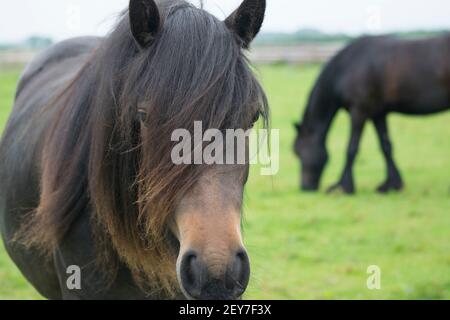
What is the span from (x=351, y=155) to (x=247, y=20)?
7.56 metres

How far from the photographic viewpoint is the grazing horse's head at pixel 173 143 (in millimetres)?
2082

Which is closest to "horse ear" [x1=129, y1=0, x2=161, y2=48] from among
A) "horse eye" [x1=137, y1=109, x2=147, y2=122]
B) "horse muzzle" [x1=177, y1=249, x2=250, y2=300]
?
"horse eye" [x1=137, y1=109, x2=147, y2=122]

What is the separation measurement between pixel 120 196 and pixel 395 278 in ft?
12.3

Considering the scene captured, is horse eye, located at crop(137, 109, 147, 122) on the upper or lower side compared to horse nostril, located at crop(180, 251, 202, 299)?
upper

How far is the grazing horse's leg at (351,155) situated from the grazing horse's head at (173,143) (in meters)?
7.10

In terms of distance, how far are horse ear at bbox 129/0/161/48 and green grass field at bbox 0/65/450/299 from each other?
53 centimetres

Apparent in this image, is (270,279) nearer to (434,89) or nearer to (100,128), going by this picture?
(100,128)

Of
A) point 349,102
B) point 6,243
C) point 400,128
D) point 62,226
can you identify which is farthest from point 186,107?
point 400,128

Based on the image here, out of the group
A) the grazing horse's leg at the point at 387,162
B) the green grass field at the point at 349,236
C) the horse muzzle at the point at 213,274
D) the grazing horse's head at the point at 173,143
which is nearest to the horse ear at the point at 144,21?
the grazing horse's head at the point at 173,143

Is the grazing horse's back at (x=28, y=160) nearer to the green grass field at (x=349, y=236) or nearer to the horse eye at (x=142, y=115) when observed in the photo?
the horse eye at (x=142, y=115)

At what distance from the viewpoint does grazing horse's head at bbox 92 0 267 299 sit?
2082 mm

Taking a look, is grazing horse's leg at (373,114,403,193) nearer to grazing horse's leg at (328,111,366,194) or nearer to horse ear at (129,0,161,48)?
grazing horse's leg at (328,111,366,194)

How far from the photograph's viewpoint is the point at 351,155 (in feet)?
32.3

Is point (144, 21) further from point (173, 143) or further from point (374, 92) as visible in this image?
point (374, 92)
